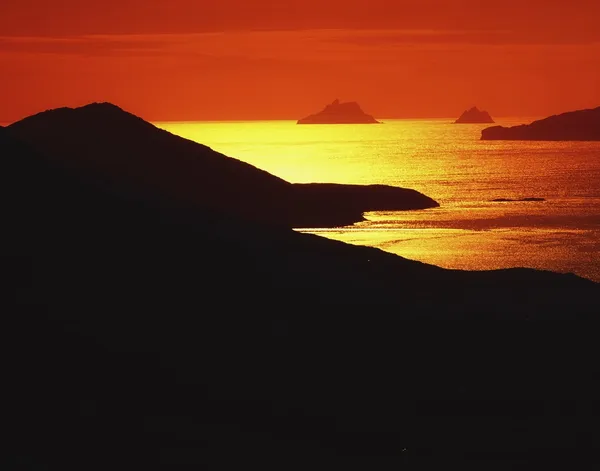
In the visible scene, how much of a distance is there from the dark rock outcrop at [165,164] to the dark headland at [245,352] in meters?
26.1

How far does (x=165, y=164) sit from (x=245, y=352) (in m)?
48.5

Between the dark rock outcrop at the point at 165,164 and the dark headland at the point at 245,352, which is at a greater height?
the dark rock outcrop at the point at 165,164

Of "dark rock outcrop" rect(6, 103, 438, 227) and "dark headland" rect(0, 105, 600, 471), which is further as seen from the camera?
"dark rock outcrop" rect(6, 103, 438, 227)

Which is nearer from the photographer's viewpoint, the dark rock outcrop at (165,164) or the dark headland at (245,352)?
the dark headland at (245,352)

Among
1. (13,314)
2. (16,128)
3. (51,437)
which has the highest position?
(16,128)

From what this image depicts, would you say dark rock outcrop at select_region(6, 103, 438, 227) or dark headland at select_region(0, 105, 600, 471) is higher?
dark rock outcrop at select_region(6, 103, 438, 227)

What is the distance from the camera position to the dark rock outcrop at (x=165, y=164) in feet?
233

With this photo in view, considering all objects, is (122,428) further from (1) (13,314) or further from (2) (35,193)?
(2) (35,193)

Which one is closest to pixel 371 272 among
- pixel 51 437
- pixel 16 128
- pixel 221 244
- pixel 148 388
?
pixel 221 244

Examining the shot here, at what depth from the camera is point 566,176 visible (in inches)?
6688

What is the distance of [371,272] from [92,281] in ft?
43.4

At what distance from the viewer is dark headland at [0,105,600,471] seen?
1036 inches

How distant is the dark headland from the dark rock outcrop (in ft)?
85.7

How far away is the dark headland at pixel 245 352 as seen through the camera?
86.3 ft
